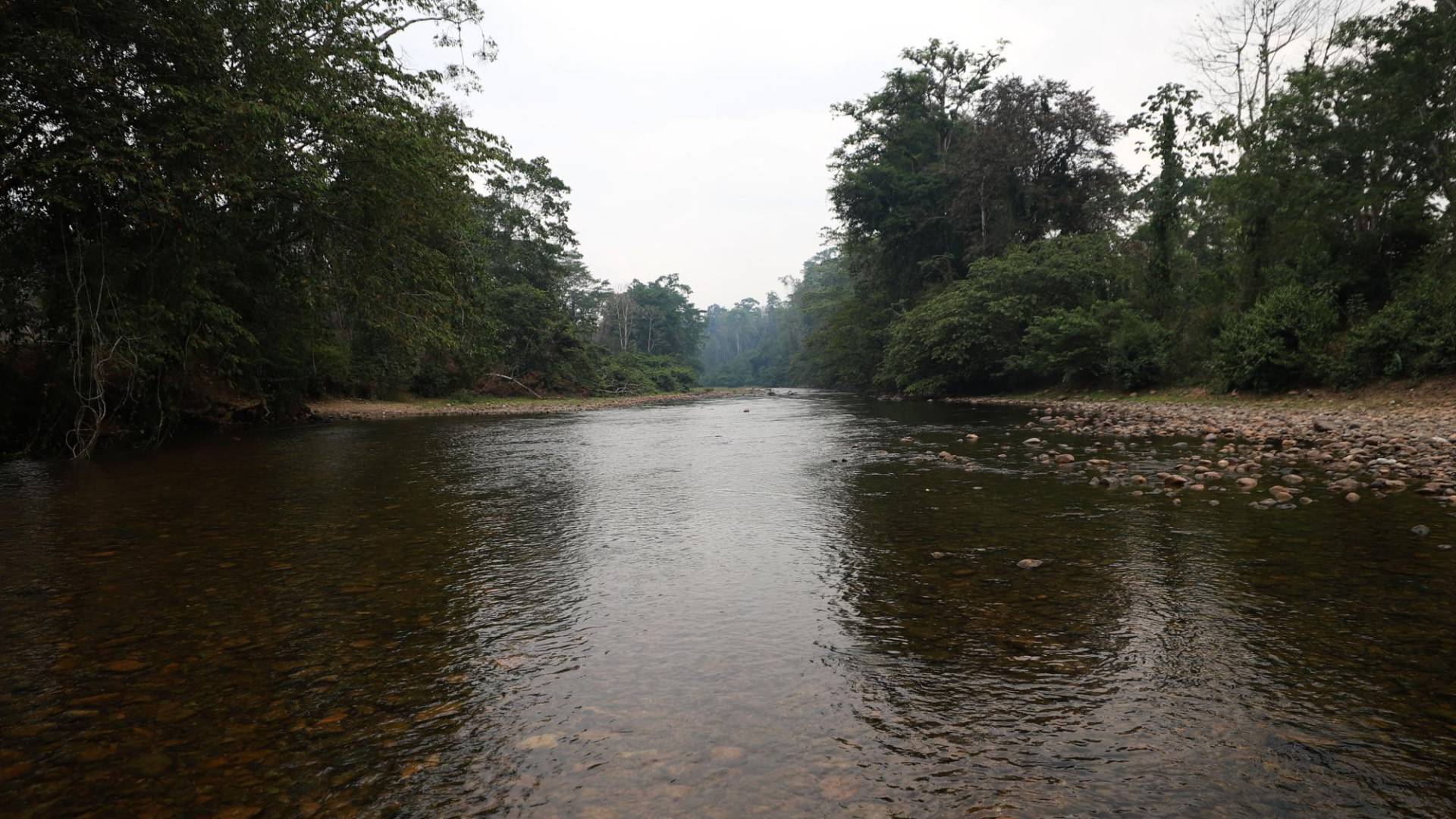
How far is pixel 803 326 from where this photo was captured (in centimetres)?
10306

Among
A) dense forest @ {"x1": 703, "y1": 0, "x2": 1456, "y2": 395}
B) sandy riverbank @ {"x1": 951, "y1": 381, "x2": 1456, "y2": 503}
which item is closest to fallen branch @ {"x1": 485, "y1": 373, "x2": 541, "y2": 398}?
dense forest @ {"x1": 703, "y1": 0, "x2": 1456, "y2": 395}

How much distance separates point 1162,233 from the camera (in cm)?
2677

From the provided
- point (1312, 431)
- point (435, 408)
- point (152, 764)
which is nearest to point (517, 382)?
point (435, 408)

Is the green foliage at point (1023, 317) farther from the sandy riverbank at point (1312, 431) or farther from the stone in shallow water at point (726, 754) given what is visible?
the stone in shallow water at point (726, 754)

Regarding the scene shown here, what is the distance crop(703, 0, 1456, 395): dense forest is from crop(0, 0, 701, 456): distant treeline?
2099 centimetres

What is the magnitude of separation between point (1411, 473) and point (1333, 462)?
979 mm

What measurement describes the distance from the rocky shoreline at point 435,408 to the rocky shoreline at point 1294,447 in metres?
20.9

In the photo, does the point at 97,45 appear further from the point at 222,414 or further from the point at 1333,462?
the point at 1333,462

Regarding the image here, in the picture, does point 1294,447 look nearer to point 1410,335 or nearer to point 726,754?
point 1410,335

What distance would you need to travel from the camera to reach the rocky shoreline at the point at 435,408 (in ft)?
85.5

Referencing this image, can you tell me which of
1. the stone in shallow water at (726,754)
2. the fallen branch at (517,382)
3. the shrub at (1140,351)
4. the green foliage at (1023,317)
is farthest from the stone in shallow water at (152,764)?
the fallen branch at (517,382)

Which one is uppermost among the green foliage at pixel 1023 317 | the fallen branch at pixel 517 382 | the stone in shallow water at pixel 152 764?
the green foliage at pixel 1023 317

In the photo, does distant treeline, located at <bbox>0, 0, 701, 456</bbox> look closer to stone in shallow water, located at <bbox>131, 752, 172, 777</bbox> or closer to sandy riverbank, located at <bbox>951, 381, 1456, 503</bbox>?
stone in shallow water, located at <bbox>131, 752, 172, 777</bbox>

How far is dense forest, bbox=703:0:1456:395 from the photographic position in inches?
704
